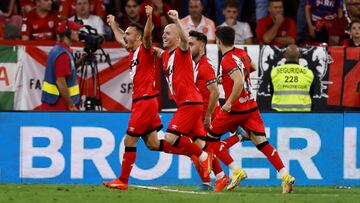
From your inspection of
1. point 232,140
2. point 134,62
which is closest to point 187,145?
point 134,62

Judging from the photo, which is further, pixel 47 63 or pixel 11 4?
pixel 11 4

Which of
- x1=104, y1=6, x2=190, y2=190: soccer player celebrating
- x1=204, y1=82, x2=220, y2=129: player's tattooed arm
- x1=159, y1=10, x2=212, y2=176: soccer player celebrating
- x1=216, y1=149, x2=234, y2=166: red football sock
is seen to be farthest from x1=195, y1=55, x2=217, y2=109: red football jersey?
x1=104, y1=6, x2=190, y2=190: soccer player celebrating

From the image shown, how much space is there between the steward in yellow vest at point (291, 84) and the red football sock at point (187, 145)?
133 inches

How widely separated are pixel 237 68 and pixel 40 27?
6.43 metres

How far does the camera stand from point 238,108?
15438 mm

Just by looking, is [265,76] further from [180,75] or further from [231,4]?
[180,75]

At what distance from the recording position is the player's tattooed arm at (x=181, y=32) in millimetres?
14195

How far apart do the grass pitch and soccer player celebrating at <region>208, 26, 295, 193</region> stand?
16.0 inches

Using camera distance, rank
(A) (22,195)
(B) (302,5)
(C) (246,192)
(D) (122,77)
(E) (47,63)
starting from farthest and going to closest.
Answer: (B) (302,5)
(D) (122,77)
(E) (47,63)
(C) (246,192)
(A) (22,195)

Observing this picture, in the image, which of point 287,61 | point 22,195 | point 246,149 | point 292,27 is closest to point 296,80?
point 287,61

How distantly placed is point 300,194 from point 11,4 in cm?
900

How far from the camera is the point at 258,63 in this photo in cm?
1939

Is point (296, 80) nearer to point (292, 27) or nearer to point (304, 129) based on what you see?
point (304, 129)

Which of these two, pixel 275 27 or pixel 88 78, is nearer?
pixel 88 78
